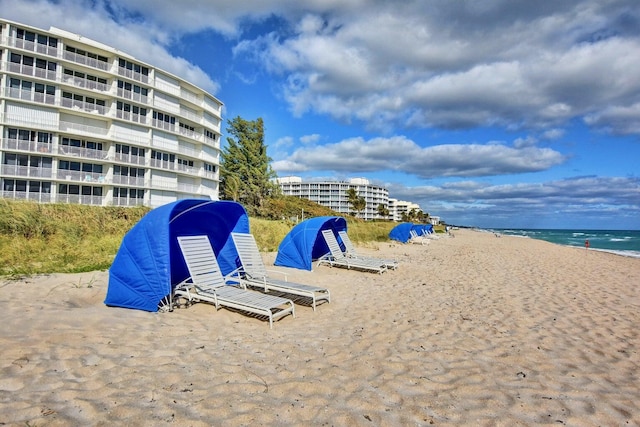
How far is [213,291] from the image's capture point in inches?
237

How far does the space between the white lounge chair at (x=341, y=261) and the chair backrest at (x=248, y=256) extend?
4.08 meters

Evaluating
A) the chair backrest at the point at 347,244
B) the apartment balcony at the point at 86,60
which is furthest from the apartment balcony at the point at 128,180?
the chair backrest at the point at 347,244

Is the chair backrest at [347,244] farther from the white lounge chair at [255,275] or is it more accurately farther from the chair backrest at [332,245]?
the white lounge chair at [255,275]

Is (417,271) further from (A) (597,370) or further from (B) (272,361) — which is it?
(B) (272,361)

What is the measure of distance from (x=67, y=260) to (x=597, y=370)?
1160 centimetres

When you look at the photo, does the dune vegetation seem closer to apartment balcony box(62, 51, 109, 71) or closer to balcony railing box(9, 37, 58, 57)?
apartment balcony box(62, 51, 109, 71)

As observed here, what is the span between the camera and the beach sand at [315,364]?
2.88 metres

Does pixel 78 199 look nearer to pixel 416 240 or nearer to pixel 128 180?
Result: pixel 128 180

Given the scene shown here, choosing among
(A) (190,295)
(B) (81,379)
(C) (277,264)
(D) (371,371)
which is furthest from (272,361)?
(C) (277,264)

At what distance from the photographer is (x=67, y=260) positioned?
31.2ft

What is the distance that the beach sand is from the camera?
2881 mm

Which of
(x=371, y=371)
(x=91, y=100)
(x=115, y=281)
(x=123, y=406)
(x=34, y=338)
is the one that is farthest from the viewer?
(x=91, y=100)

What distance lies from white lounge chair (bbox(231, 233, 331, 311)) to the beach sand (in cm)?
56

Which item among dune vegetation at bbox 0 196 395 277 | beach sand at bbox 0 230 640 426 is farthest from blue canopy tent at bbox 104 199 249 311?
dune vegetation at bbox 0 196 395 277
